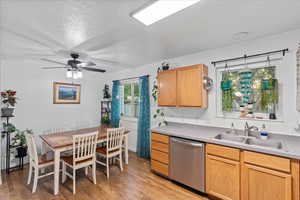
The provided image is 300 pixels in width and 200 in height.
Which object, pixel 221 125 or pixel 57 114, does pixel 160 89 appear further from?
pixel 57 114

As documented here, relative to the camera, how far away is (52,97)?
3686 millimetres

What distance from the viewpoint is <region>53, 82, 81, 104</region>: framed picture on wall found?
3738 millimetres

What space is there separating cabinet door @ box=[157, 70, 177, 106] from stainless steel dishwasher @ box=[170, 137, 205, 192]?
0.78 m

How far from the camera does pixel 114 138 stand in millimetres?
2914

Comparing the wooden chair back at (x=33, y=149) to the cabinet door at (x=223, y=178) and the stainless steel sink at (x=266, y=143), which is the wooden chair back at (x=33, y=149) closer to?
the cabinet door at (x=223, y=178)

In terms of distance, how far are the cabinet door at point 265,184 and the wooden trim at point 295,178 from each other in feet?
0.13

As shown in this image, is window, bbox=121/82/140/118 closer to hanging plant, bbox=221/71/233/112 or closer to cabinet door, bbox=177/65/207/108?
cabinet door, bbox=177/65/207/108

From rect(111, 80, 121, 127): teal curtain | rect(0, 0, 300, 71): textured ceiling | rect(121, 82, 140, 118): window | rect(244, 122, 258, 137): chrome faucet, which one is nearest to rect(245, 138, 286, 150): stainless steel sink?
rect(244, 122, 258, 137): chrome faucet

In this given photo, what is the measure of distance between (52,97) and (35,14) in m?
2.67

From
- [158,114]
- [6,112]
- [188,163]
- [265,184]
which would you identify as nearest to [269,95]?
[265,184]

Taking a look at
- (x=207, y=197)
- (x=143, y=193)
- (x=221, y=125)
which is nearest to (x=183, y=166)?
(x=207, y=197)

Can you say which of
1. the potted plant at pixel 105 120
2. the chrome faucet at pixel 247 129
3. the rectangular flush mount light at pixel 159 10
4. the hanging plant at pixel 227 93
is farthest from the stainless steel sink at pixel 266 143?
the potted plant at pixel 105 120

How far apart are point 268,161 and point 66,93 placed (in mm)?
4357

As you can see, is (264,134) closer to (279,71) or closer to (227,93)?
(227,93)
